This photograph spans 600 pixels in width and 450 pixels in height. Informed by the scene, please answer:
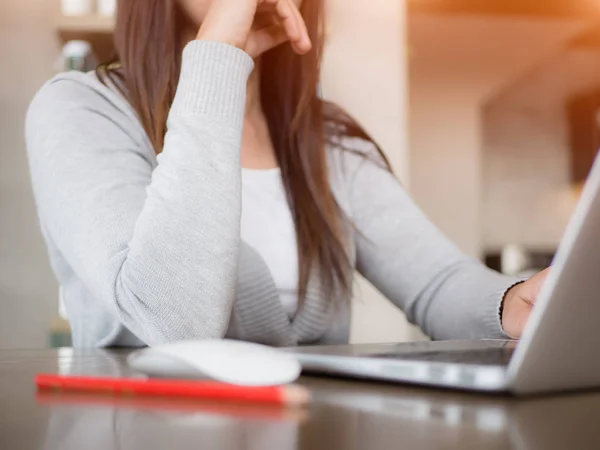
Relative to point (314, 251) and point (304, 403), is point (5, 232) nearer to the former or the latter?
point (314, 251)

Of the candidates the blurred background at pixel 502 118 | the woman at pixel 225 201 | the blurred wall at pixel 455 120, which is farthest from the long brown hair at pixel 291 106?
the blurred wall at pixel 455 120

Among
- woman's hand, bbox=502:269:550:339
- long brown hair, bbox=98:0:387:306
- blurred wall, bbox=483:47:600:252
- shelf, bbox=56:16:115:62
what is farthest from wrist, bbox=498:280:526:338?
blurred wall, bbox=483:47:600:252

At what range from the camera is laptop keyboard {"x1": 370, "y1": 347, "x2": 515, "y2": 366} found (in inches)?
16.2

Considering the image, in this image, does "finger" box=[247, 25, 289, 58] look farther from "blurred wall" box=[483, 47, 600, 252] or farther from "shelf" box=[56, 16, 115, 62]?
"blurred wall" box=[483, 47, 600, 252]

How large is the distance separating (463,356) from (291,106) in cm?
89

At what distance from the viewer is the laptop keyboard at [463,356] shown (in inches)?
16.2

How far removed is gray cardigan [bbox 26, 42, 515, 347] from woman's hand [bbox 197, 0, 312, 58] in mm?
27

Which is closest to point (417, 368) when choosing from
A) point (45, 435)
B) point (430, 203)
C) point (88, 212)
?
point (45, 435)

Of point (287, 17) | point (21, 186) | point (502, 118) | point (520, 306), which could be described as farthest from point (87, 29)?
point (502, 118)

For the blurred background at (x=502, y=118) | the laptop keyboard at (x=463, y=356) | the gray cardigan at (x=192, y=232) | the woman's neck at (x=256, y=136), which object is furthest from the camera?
the blurred background at (x=502, y=118)

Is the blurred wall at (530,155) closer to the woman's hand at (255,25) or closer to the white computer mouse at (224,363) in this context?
the woman's hand at (255,25)

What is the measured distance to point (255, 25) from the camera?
1064 mm

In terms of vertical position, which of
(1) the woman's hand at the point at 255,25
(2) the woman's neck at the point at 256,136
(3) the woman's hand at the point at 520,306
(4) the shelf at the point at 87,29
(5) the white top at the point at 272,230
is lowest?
(3) the woman's hand at the point at 520,306

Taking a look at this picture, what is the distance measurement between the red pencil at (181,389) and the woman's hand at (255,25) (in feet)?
1.71
